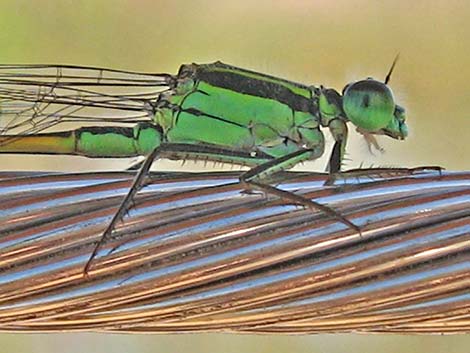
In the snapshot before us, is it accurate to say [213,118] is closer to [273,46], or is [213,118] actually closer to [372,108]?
[372,108]

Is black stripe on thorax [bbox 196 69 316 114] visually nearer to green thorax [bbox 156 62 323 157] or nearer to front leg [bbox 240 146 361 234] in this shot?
green thorax [bbox 156 62 323 157]

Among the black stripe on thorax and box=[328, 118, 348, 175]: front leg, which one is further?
the black stripe on thorax

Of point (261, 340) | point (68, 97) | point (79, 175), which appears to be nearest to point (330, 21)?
point (261, 340)

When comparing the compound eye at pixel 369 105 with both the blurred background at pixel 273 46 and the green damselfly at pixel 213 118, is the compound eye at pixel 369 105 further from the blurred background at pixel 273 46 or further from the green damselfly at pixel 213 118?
the blurred background at pixel 273 46

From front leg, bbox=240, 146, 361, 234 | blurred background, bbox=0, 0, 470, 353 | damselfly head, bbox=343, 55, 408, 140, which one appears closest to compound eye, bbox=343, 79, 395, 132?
damselfly head, bbox=343, 55, 408, 140

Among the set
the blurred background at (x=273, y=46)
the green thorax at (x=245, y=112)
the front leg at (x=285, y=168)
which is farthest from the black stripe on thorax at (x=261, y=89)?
the blurred background at (x=273, y=46)
